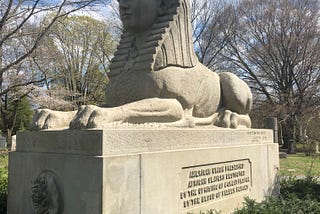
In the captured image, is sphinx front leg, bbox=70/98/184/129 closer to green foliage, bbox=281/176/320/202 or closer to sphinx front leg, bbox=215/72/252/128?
sphinx front leg, bbox=215/72/252/128

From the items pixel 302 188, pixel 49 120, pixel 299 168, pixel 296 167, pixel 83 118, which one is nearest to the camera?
pixel 83 118

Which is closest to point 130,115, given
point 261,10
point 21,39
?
point 21,39

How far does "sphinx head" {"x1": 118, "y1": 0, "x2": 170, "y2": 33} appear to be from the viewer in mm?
4840

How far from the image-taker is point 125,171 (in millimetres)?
3617

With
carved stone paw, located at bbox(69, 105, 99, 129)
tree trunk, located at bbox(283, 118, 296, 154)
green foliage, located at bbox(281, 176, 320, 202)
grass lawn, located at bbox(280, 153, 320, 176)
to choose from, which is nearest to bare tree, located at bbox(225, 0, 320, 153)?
tree trunk, located at bbox(283, 118, 296, 154)

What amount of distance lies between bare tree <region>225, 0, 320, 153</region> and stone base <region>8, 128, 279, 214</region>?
23832 millimetres

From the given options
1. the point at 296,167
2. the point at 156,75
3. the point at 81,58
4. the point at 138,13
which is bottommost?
the point at 296,167

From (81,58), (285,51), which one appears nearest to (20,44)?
(81,58)

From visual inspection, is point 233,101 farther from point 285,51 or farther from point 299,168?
point 285,51

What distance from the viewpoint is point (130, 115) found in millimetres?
4117

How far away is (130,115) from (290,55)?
88.5ft

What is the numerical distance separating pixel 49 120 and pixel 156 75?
4.74 ft

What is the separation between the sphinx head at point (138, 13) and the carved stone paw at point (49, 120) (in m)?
1.53

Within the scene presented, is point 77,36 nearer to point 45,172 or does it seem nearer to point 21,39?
point 21,39
